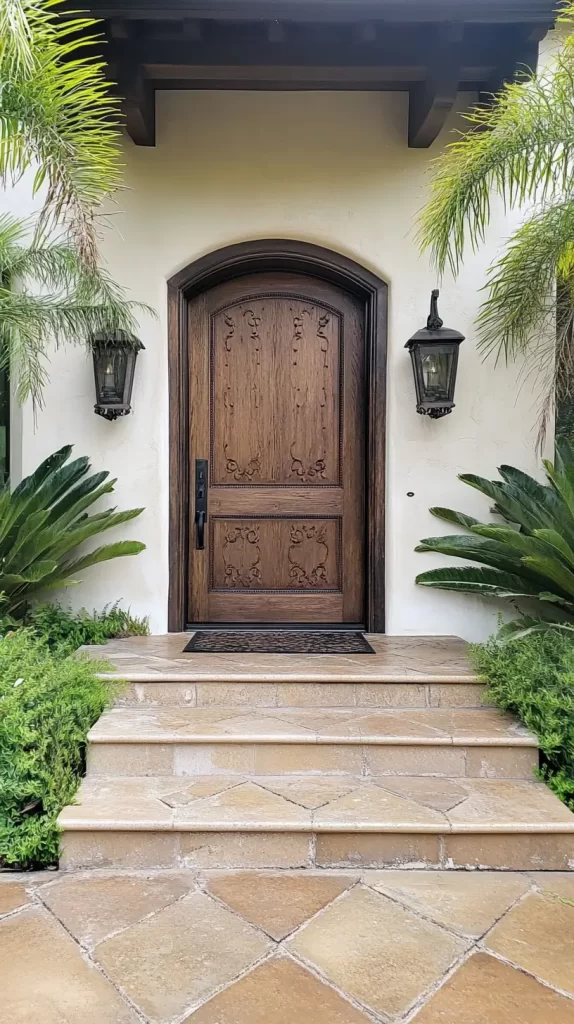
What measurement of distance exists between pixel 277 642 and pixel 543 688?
146 cm

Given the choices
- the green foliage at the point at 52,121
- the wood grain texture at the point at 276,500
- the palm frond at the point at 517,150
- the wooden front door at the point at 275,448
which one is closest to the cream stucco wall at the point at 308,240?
the wooden front door at the point at 275,448

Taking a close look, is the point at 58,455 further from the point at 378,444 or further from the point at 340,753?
the point at 340,753

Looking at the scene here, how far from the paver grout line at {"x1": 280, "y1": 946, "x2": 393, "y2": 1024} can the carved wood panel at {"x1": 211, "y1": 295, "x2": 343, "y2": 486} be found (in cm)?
258

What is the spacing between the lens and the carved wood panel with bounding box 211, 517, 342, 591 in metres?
3.71

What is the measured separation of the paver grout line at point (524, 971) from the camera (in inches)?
54.2

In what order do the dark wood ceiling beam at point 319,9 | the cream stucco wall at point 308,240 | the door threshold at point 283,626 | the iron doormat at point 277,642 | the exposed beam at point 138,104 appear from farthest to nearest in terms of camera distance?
the door threshold at point 283,626
the cream stucco wall at point 308,240
the iron doormat at point 277,642
the exposed beam at point 138,104
the dark wood ceiling beam at point 319,9

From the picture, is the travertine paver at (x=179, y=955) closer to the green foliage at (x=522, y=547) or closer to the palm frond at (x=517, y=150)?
the green foliage at (x=522, y=547)

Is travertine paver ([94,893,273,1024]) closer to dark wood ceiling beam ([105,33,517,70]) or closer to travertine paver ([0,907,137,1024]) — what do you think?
travertine paver ([0,907,137,1024])

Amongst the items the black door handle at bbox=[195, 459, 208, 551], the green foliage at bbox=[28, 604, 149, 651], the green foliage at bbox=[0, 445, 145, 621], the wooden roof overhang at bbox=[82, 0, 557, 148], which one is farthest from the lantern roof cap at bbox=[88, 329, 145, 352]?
the green foliage at bbox=[28, 604, 149, 651]

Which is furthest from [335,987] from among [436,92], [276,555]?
[436,92]

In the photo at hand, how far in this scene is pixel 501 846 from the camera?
75.4 inches

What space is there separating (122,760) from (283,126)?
357 cm

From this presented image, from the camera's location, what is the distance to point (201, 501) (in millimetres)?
3670

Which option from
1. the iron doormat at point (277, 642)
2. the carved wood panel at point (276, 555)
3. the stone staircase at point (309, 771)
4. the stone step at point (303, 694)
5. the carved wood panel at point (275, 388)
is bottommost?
the stone staircase at point (309, 771)
